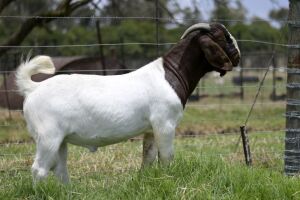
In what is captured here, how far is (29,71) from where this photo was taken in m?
4.92

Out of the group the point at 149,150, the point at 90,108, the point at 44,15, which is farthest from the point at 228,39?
the point at 44,15

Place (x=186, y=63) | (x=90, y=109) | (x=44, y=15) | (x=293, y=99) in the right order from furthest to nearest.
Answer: (x=44, y=15)
(x=293, y=99)
(x=186, y=63)
(x=90, y=109)

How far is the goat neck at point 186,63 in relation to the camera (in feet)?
16.7

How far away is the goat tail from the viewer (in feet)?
16.0

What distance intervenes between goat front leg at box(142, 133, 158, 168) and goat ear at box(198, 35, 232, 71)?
0.89 metres

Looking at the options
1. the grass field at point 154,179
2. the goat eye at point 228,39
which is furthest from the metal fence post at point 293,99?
the goat eye at point 228,39

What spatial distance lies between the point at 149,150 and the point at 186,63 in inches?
35.0

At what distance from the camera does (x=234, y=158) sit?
7211mm

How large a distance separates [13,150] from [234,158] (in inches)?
120

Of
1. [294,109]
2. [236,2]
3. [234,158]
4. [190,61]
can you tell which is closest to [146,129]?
[190,61]

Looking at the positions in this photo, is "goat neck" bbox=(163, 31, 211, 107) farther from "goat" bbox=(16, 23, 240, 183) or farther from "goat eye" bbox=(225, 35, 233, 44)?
"goat eye" bbox=(225, 35, 233, 44)

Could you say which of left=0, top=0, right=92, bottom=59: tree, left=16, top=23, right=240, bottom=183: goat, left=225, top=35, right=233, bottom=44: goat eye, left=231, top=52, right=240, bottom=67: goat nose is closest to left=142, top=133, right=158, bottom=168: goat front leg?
left=16, top=23, right=240, bottom=183: goat

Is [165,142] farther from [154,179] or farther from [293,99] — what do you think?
[293,99]

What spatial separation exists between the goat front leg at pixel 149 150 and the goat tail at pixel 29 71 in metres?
1.10
